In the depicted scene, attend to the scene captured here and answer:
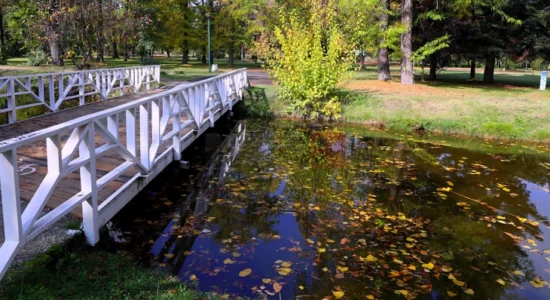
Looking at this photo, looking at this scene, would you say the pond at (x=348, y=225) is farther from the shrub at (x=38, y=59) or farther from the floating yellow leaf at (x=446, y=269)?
the shrub at (x=38, y=59)

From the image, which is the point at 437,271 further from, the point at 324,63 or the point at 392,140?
the point at 324,63

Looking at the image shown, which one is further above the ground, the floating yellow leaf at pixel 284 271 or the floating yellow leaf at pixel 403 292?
the floating yellow leaf at pixel 284 271

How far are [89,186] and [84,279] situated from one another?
35.4 inches

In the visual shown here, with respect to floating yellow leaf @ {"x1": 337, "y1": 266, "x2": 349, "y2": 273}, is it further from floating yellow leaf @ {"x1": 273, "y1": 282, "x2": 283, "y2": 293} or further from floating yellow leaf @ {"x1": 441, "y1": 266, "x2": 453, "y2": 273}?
floating yellow leaf @ {"x1": 441, "y1": 266, "x2": 453, "y2": 273}

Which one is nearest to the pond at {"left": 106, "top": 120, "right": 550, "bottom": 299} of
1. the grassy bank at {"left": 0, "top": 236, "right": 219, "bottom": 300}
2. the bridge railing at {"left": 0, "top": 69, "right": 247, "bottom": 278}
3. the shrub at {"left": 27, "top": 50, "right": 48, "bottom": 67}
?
the grassy bank at {"left": 0, "top": 236, "right": 219, "bottom": 300}

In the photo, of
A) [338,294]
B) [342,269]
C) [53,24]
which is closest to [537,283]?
[342,269]

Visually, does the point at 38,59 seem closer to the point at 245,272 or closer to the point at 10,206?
the point at 245,272

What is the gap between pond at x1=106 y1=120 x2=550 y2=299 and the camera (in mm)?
4418

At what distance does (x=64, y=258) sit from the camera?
3797 millimetres

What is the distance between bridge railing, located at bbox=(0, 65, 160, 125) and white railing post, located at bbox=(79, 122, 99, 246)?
5.42m

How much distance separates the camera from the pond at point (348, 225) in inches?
174

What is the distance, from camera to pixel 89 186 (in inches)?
162

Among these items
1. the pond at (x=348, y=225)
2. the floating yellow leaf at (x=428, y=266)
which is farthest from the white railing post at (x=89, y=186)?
the floating yellow leaf at (x=428, y=266)

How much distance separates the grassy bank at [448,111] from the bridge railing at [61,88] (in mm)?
5022
